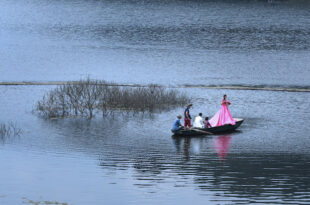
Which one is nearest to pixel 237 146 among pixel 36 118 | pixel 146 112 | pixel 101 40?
pixel 146 112

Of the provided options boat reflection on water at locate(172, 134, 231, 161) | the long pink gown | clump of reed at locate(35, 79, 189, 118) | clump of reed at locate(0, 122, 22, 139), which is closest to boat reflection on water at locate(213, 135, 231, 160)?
boat reflection on water at locate(172, 134, 231, 161)

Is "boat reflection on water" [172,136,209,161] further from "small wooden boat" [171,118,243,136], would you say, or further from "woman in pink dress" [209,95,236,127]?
"woman in pink dress" [209,95,236,127]

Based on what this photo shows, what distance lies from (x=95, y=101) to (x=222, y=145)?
17.2 meters

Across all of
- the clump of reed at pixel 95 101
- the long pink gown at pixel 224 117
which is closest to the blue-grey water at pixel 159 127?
the clump of reed at pixel 95 101

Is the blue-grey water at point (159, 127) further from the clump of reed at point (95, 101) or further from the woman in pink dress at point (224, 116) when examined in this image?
the woman in pink dress at point (224, 116)

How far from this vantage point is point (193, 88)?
7112 cm

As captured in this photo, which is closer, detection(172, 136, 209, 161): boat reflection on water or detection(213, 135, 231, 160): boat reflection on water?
detection(213, 135, 231, 160): boat reflection on water

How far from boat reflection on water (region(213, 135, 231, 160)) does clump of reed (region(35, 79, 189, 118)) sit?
11.5 meters

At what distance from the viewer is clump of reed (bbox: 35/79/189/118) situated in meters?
53.3

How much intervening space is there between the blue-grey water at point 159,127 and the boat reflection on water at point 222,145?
73 mm

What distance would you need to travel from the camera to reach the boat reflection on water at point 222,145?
133 feet

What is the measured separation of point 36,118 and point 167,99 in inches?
515

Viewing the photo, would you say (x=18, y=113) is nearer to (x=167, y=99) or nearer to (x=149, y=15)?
(x=167, y=99)

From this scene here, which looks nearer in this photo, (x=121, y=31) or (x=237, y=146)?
(x=237, y=146)
